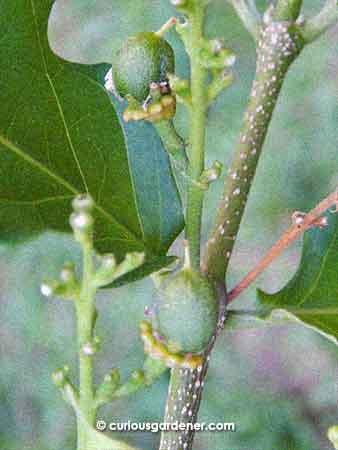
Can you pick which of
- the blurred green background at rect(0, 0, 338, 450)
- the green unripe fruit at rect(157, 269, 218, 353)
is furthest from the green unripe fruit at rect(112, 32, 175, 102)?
the blurred green background at rect(0, 0, 338, 450)

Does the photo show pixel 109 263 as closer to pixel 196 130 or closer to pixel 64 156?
pixel 196 130

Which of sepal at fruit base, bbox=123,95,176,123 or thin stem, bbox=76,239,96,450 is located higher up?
sepal at fruit base, bbox=123,95,176,123

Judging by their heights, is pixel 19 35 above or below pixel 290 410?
above

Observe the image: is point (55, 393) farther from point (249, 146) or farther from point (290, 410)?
point (249, 146)

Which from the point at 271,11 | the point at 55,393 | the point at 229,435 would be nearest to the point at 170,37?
the point at 271,11

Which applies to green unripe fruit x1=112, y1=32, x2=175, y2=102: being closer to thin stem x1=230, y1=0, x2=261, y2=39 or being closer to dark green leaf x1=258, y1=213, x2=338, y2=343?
thin stem x1=230, y1=0, x2=261, y2=39

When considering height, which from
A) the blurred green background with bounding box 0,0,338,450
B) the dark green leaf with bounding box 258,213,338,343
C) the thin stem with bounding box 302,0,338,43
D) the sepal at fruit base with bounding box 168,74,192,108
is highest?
the thin stem with bounding box 302,0,338,43

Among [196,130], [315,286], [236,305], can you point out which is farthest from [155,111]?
[236,305]
